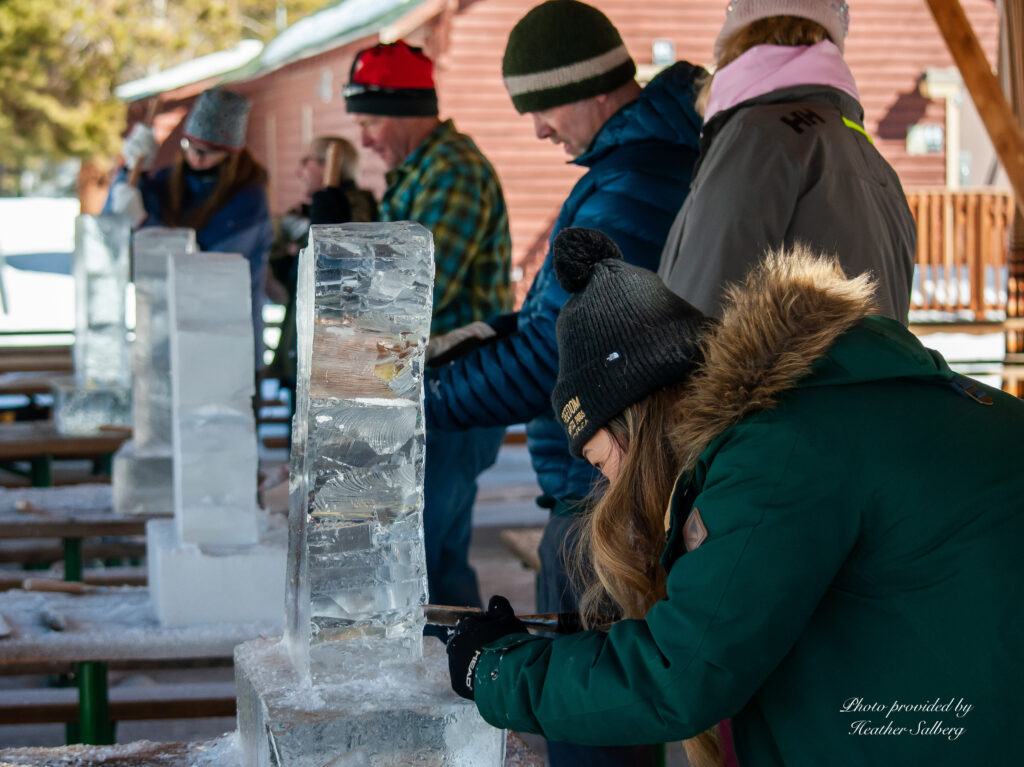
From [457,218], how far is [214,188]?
199 cm

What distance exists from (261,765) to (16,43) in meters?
21.3

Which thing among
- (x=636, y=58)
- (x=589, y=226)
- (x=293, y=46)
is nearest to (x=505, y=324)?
(x=589, y=226)

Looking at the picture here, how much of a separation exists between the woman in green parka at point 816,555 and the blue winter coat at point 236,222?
11.5ft

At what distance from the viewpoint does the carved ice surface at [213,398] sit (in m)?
2.41

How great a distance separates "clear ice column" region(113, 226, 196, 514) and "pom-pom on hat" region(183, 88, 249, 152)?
1.36 m

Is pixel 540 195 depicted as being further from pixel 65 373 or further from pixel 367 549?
pixel 367 549

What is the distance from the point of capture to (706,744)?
149cm

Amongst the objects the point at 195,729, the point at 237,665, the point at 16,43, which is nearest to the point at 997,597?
the point at 237,665

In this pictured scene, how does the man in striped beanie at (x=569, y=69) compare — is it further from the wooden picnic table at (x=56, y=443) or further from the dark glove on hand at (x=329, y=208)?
the wooden picnic table at (x=56, y=443)

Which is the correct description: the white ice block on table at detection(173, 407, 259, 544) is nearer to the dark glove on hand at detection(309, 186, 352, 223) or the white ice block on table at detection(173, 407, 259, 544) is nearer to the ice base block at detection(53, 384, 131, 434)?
the dark glove on hand at detection(309, 186, 352, 223)

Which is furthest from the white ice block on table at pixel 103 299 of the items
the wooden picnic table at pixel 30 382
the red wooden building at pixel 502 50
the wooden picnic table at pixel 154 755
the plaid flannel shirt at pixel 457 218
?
the red wooden building at pixel 502 50

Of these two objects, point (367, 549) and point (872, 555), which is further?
point (367, 549)

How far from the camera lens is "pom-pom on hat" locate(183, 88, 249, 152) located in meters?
4.52

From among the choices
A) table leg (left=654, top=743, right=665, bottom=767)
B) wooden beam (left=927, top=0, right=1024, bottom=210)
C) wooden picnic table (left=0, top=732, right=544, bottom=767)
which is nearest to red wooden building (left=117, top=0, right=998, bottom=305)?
wooden beam (left=927, top=0, right=1024, bottom=210)
